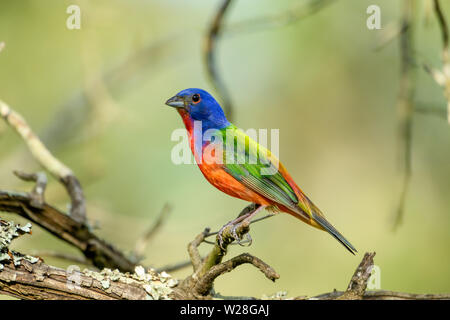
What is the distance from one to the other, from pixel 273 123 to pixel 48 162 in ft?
17.9

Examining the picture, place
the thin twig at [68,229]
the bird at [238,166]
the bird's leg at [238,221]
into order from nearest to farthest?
the bird's leg at [238,221] → the bird at [238,166] → the thin twig at [68,229]

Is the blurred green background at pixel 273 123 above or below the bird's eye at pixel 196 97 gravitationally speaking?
above

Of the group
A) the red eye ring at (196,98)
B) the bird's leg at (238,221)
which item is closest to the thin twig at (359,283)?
the bird's leg at (238,221)

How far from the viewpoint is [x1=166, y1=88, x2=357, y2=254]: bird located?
10.7 ft

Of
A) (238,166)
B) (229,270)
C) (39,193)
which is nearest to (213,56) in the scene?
(238,166)

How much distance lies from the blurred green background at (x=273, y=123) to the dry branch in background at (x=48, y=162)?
2.64 m

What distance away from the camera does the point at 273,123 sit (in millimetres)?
9289

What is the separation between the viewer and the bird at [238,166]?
326 cm

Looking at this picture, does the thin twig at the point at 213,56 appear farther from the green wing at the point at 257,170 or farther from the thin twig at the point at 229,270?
the thin twig at the point at 229,270

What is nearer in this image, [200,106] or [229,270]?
[229,270]

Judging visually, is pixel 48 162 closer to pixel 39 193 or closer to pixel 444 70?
pixel 39 193

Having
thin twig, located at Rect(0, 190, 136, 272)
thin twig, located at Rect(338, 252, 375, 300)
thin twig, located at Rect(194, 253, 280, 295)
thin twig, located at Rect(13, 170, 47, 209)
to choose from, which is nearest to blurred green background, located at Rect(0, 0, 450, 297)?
thin twig, located at Rect(0, 190, 136, 272)

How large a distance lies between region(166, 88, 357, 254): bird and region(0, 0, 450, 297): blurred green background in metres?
3.33

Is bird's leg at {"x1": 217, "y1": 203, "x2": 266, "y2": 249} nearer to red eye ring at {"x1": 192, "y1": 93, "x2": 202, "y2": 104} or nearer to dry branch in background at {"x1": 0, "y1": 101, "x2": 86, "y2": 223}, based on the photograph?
red eye ring at {"x1": 192, "y1": 93, "x2": 202, "y2": 104}
